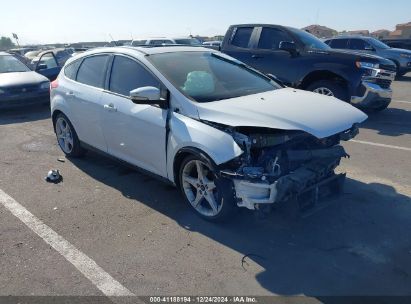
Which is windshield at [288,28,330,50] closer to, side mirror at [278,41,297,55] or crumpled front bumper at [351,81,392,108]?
side mirror at [278,41,297,55]

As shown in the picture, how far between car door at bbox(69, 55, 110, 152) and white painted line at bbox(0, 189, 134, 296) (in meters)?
1.32

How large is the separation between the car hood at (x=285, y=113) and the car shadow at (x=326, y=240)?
2.95ft

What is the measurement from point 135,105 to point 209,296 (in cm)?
237

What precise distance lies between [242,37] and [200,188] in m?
6.40

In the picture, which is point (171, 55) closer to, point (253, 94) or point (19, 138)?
point (253, 94)

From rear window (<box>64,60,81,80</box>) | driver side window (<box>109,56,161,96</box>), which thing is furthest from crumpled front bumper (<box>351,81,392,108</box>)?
rear window (<box>64,60,81,80</box>)

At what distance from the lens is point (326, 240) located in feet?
12.0

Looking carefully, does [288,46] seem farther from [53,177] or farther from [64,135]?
[53,177]

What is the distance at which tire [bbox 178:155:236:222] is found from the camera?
3.73 metres

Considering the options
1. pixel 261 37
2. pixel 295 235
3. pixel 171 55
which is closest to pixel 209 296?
pixel 295 235

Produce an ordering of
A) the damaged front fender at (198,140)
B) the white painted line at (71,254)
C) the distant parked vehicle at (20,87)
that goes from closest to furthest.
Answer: the white painted line at (71,254) → the damaged front fender at (198,140) → the distant parked vehicle at (20,87)

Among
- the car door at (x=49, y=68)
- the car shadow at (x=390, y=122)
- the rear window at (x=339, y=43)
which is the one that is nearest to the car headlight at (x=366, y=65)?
the car shadow at (x=390, y=122)

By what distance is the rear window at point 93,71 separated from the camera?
510 cm

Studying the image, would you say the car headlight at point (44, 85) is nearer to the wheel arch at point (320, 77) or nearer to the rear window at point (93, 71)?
the rear window at point (93, 71)
